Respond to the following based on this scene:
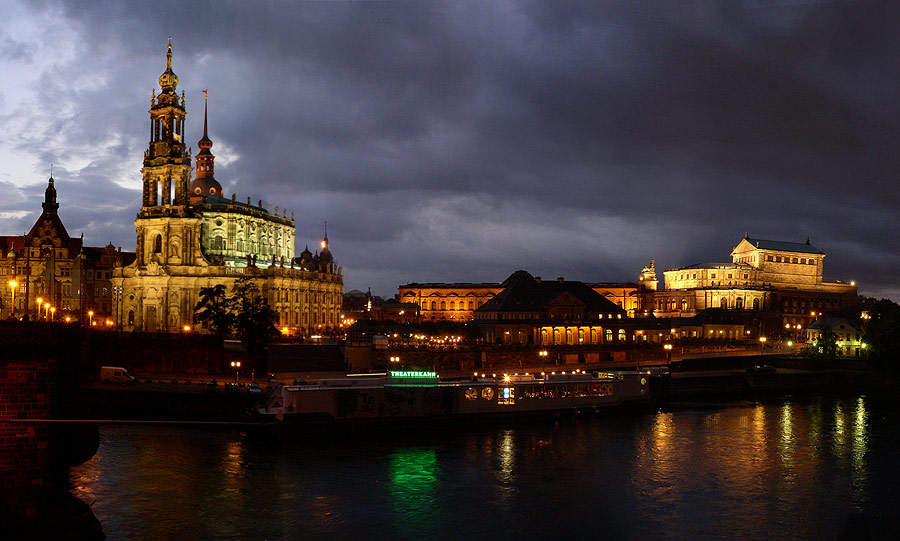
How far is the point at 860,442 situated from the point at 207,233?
97166 millimetres

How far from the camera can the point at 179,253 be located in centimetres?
10794

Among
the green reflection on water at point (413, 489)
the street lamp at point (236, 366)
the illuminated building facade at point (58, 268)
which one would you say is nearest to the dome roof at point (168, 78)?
the illuminated building facade at point (58, 268)

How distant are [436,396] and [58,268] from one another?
78.5 m

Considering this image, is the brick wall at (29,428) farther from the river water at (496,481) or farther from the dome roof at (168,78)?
the dome roof at (168,78)

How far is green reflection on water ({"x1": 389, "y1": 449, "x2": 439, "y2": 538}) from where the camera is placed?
36.7m

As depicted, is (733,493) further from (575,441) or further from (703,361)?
(703,361)

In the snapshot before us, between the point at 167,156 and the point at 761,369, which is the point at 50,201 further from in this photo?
the point at 761,369

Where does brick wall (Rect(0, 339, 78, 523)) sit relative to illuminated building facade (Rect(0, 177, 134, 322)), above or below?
below

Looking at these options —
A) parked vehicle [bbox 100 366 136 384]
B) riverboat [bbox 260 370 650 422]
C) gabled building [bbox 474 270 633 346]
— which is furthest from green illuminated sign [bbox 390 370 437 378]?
gabled building [bbox 474 270 633 346]

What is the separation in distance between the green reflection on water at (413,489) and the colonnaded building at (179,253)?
64.7 meters

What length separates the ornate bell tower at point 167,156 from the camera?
357 ft

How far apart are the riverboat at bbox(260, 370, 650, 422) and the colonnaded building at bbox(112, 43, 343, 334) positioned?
5071cm

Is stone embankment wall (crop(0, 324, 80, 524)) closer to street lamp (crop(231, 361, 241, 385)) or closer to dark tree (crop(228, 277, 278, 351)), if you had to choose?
street lamp (crop(231, 361, 241, 385))

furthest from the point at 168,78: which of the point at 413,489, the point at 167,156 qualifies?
the point at 413,489
